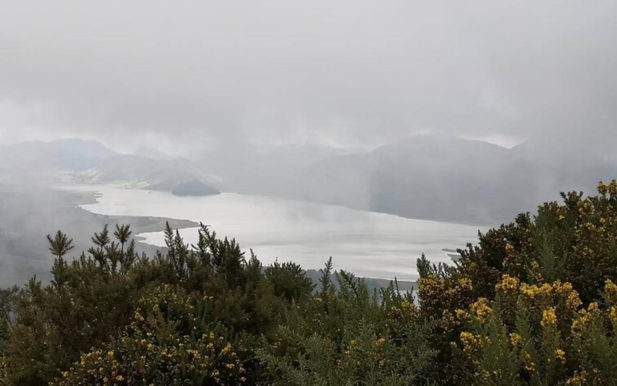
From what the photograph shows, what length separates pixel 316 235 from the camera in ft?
410

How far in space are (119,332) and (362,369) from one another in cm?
362

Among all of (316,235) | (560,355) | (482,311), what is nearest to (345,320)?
(482,311)

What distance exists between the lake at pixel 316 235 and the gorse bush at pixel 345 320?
4104cm

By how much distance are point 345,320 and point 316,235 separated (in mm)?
121145

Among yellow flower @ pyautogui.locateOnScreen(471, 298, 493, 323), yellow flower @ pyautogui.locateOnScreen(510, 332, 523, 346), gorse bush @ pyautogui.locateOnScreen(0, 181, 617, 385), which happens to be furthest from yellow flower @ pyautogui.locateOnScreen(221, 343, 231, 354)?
yellow flower @ pyautogui.locateOnScreen(510, 332, 523, 346)

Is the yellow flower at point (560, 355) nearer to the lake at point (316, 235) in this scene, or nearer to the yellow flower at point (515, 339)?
the yellow flower at point (515, 339)

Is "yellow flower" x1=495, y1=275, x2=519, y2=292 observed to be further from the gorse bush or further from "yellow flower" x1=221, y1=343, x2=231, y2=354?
"yellow flower" x1=221, y1=343, x2=231, y2=354

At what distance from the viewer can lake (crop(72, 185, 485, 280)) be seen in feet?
284

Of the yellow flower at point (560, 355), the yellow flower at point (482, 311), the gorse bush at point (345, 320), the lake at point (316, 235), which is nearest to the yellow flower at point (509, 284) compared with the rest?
the gorse bush at point (345, 320)

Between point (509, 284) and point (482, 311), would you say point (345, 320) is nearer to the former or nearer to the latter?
A: point (482, 311)

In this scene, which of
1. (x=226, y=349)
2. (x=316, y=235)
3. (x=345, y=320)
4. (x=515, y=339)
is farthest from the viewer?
(x=316, y=235)

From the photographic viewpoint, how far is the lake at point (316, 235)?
86438mm

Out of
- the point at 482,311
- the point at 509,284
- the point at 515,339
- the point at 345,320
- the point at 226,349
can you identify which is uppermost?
the point at 509,284

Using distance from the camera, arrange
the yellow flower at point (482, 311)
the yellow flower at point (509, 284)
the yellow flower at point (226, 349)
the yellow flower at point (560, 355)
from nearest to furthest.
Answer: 1. the yellow flower at point (560, 355)
2. the yellow flower at point (482, 311)
3. the yellow flower at point (509, 284)
4. the yellow flower at point (226, 349)
